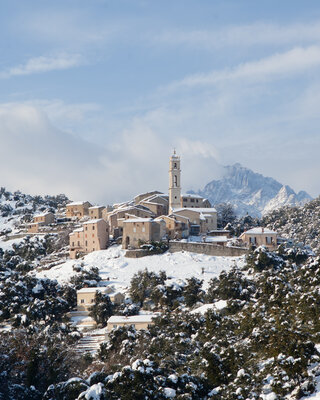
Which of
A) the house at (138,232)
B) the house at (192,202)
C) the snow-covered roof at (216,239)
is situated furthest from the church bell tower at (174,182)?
the house at (138,232)

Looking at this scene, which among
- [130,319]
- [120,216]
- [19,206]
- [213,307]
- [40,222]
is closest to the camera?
[213,307]

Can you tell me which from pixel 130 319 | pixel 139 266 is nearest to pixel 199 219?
pixel 139 266

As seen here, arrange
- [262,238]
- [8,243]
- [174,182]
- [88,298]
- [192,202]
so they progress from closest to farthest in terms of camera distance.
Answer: [88,298]
[262,238]
[174,182]
[192,202]
[8,243]

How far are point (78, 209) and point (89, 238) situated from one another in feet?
75.7

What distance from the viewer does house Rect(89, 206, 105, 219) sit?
93.3 metres

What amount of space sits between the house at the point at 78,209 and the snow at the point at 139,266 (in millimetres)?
24744

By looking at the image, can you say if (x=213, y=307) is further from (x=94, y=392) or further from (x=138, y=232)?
(x=138, y=232)

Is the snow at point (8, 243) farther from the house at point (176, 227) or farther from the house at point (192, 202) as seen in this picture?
the house at point (176, 227)

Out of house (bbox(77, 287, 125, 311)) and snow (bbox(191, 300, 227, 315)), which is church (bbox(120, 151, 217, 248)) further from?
snow (bbox(191, 300, 227, 315))

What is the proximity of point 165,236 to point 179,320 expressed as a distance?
32901 mm

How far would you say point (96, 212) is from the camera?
93.7 metres

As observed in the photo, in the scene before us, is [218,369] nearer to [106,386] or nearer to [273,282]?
[106,386]

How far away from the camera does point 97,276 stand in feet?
220

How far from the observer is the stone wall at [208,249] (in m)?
72.4
